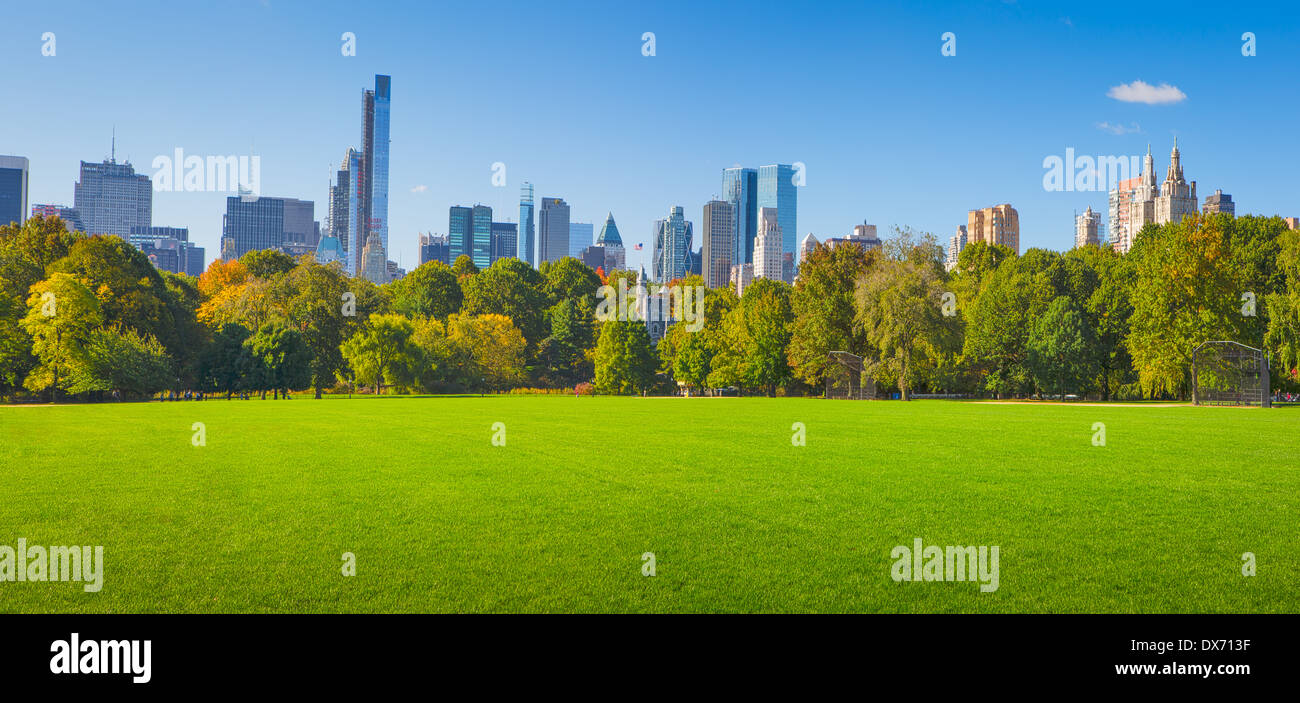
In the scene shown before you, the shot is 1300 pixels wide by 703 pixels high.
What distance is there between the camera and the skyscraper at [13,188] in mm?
183500

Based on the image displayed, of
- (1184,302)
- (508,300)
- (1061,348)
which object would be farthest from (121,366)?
(1184,302)

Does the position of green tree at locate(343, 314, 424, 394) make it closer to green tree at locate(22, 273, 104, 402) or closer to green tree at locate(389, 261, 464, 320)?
green tree at locate(22, 273, 104, 402)

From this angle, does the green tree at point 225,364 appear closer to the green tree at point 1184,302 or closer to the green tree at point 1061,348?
the green tree at point 1061,348

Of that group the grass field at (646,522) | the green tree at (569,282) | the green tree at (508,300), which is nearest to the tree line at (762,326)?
the green tree at (508,300)

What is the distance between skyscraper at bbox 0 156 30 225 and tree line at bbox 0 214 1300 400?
12978cm

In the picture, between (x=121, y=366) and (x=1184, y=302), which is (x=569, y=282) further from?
(x=1184, y=302)

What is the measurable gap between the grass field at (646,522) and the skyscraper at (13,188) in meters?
204

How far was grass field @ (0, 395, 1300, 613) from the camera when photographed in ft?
26.4

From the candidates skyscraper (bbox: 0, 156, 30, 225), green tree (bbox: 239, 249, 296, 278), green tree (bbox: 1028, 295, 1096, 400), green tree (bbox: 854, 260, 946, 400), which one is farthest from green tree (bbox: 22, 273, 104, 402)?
skyscraper (bbox: 0, 156, 30, 225)

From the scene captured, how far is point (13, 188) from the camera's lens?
Result: 18975 centimetres

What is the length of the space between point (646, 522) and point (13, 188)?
9065 inches
